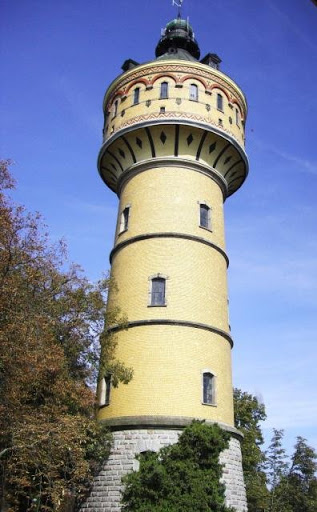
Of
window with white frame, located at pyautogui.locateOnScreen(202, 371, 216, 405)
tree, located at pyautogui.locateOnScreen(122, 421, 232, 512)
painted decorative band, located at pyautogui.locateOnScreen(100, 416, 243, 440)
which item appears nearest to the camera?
tree, located at pyautogui.locateOnScreen(122, 421, 232, 512)

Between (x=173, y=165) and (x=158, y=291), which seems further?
(x=173, y=165)

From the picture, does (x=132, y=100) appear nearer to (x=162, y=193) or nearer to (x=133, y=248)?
(x=162, y=193)

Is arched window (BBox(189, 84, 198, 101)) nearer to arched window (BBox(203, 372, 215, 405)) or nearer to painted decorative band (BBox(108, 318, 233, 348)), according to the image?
painted decorative band (BBox(108, 318, 233, 348))

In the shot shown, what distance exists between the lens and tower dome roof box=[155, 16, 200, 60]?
24125mm

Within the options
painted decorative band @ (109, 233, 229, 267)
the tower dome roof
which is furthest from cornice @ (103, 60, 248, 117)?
painted decorative band @ (109, 233, 229, 267)

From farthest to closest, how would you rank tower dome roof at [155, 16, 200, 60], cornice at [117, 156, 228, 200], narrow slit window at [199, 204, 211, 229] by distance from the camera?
1. tower dome roof at [155, 16, 200, 60]
2. cornice at [117, 156, 228, 200]
3. narrow slit window at [199, 204, 211, 229]

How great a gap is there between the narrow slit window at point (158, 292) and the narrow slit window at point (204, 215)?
284 cm

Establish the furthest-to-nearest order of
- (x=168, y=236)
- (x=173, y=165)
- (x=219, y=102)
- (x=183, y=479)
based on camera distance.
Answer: (x=219, y=102)
(x=173, y=165)
(x=168, y=236)
(x=183, y=479)

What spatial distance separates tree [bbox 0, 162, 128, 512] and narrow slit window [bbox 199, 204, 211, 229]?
467cm

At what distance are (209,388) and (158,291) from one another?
3.41m

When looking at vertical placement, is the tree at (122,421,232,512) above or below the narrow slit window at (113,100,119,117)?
below

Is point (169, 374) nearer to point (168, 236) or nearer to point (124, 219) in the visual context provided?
point (168, 236)

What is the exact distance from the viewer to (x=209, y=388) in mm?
15430

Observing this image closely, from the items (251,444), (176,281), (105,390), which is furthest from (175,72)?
(251,444)
